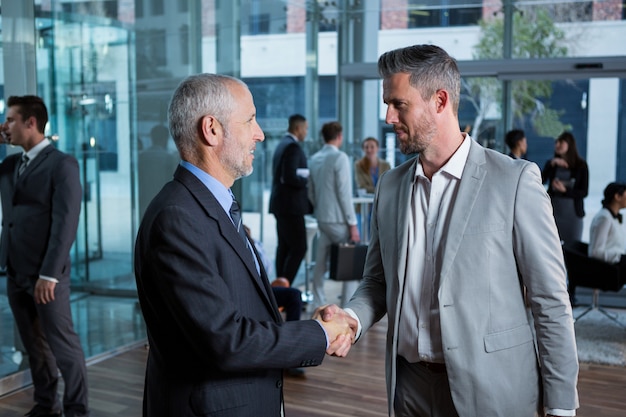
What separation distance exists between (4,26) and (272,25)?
13.4 ft

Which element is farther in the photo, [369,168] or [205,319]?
[369,168]

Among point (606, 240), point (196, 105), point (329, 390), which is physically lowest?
point (329, 390)

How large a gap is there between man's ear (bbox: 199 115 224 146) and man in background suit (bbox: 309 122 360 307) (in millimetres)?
4686

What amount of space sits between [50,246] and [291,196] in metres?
3.20

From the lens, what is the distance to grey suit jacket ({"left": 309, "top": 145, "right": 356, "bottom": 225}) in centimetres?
659

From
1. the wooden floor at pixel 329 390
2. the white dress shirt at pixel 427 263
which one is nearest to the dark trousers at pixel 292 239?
the wooden floor at pixel 329 390

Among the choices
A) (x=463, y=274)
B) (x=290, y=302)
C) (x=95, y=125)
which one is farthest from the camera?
(x=95, y=125)

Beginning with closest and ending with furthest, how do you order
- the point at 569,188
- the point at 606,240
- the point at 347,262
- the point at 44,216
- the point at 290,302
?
the point at 44,216 → the point at 290,302 → the point at 347,262 → the point at 606,240 → the point at 569,188

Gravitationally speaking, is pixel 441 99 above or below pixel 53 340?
above

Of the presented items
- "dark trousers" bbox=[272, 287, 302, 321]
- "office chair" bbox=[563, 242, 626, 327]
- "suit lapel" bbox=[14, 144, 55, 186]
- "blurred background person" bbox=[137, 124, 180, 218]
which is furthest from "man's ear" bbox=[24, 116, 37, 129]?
"office chair" bbox=[563, 242, 626, 327]

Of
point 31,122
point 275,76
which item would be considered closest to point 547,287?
point 31,122

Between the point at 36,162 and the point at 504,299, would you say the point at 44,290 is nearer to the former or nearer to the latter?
the point at 36,162

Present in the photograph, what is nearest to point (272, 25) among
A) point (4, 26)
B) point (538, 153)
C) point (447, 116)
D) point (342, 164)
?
point (342, 164)

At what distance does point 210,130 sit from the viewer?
187 cm
